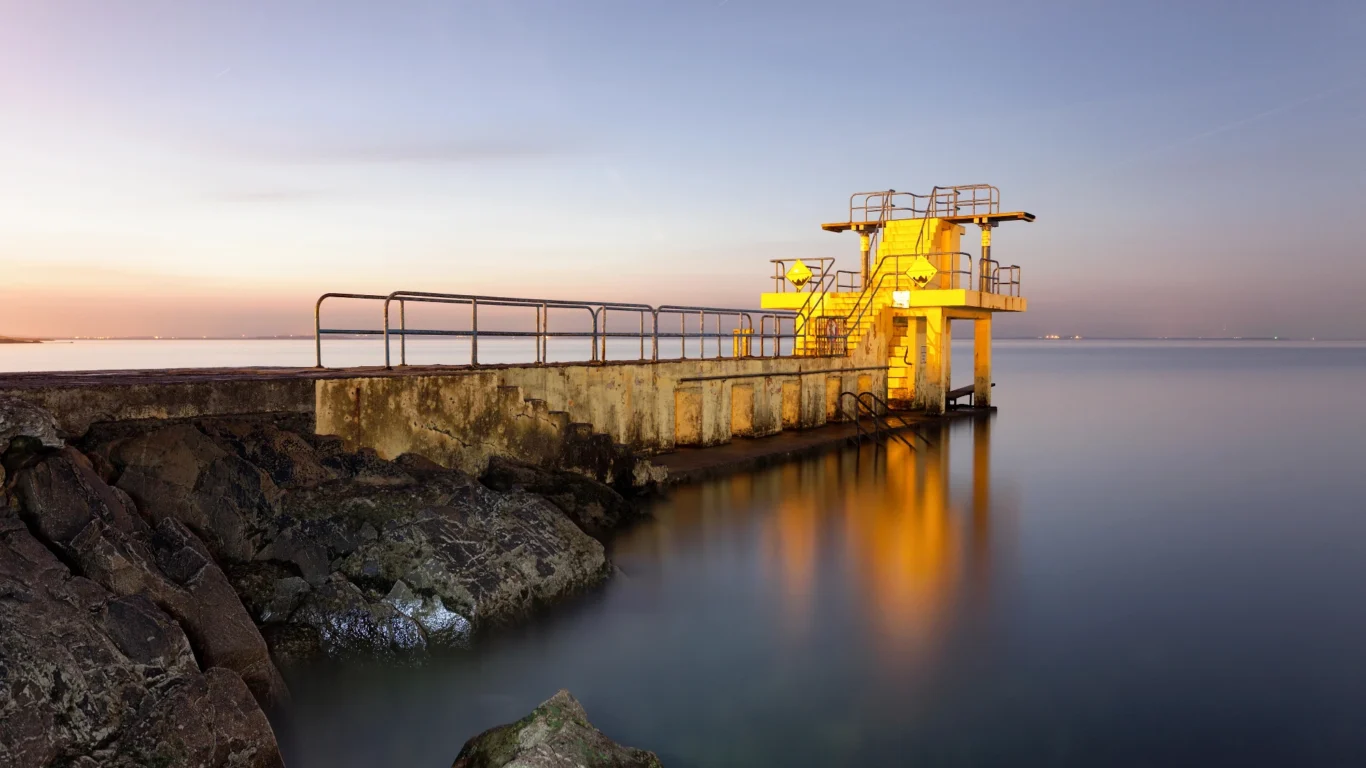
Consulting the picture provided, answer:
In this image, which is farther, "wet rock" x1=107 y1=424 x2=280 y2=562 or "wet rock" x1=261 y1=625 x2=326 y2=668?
"wet rock" x1=107 y1=424 x2=280 y2=562

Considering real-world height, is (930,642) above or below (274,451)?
below

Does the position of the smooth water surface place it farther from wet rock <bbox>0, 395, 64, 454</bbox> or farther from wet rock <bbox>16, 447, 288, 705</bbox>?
wet rock <bbox>0, 395, 64, 454</bbox>

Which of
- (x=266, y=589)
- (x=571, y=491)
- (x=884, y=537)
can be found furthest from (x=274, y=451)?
(x=884, y=537)

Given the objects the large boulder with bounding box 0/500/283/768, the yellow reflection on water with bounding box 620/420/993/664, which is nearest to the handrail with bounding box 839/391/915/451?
the yellow reflection on water with bounding box 620/420/993/664

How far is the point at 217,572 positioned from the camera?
650 cm

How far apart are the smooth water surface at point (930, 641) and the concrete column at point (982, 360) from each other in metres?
11.4

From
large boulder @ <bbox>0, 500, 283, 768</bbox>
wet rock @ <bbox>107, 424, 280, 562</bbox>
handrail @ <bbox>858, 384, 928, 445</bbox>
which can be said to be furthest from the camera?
handrail @ <bbox>858, 384, 928, 445</bbox>

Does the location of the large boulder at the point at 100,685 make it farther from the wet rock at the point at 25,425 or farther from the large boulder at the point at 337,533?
the large boulder at the point at 337,533

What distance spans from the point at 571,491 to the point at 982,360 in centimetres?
1974

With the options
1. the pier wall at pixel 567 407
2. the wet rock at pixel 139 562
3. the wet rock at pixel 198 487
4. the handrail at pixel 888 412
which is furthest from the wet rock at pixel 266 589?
the handrail at pixel 888 412

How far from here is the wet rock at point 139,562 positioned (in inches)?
227

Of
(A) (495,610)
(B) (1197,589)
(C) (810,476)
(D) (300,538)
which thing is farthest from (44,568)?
(C) (810,476)

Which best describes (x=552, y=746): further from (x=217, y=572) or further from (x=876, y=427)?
(x=876, y=427)

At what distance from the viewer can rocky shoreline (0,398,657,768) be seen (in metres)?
4.89
